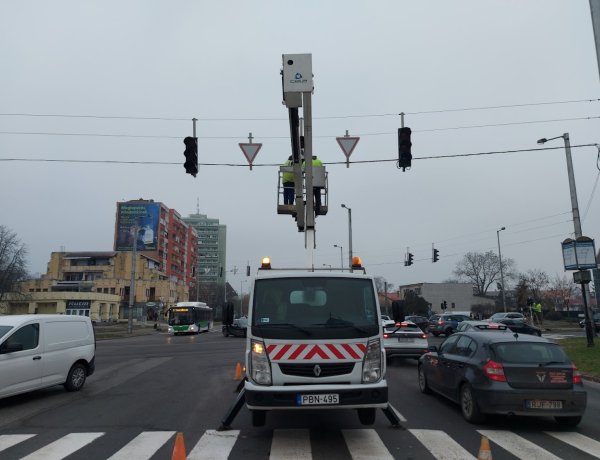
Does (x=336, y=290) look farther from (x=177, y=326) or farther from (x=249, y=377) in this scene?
(x=177, y=326)

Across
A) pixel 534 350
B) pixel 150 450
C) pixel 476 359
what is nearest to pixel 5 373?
pixel 150 450

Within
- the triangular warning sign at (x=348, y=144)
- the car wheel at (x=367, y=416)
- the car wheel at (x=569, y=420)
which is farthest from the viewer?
the triangular warning sign at (x=348, y=144)

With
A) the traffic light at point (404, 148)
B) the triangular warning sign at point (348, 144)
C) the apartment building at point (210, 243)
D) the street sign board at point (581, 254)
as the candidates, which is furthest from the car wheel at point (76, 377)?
the apartment building at point (210, 243)

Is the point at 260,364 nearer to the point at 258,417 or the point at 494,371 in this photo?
the point at 258,417

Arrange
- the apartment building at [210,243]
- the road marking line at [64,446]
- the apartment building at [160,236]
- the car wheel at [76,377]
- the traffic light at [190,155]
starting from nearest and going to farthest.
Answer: the road marking line at [64,446] → the car wheel at [76,377] → the traffic light at [190,155] → the apartment building at [160,236] → the apartment building at [210,243]

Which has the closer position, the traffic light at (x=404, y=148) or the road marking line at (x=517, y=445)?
the road marking line at (x=517, y=445)

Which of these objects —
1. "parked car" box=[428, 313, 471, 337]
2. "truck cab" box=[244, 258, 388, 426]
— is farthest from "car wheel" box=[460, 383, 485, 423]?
"parked car" box=[428, 313, 471, 337]

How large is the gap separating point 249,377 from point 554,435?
15.9ft

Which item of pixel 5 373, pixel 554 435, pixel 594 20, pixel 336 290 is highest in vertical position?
pixel 594 20

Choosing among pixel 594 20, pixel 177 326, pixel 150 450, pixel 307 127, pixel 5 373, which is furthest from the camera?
pixel 177 326

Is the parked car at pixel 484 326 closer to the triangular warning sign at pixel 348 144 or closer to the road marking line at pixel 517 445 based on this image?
the triangular warning sign at pixel 348 144

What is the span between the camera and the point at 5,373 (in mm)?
9484

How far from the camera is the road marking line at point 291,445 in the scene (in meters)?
6.31

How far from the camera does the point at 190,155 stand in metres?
13.1
